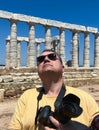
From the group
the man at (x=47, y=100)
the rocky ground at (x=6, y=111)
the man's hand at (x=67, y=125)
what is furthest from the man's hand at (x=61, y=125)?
the rocky ground at (x=6, y=111)

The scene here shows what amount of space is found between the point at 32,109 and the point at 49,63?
0.68 metres

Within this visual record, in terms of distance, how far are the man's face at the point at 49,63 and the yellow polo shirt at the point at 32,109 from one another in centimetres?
31

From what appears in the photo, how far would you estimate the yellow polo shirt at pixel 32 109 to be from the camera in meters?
3.80

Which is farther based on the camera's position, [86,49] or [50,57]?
[86,49]

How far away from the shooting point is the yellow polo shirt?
3.80 metres

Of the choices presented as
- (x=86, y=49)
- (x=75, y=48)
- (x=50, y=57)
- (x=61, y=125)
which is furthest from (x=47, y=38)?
(x=61, y=125)

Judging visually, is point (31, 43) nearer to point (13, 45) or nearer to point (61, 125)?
point (13, 45)

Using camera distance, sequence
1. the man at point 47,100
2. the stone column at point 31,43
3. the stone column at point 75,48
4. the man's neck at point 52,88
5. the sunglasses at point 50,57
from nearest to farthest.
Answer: the man at point 47,100, the man's neck at point 52,88, the sunglasses at point 50,57, the stone column at point 31,43, the stone column at point 75,48

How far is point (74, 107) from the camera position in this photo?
295 centimetres

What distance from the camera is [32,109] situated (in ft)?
12.8

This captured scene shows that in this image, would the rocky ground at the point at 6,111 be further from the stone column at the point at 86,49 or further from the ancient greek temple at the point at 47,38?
the stone column at the point at 86,49

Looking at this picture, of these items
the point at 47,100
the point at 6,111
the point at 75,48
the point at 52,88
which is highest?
the point at 75,48

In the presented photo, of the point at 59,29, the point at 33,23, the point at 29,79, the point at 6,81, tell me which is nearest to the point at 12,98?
the point at 6,81

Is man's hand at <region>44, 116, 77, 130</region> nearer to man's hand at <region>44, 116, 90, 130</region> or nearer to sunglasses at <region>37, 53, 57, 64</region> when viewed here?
man's hand at <region>44, 116, 90, 130</region>
